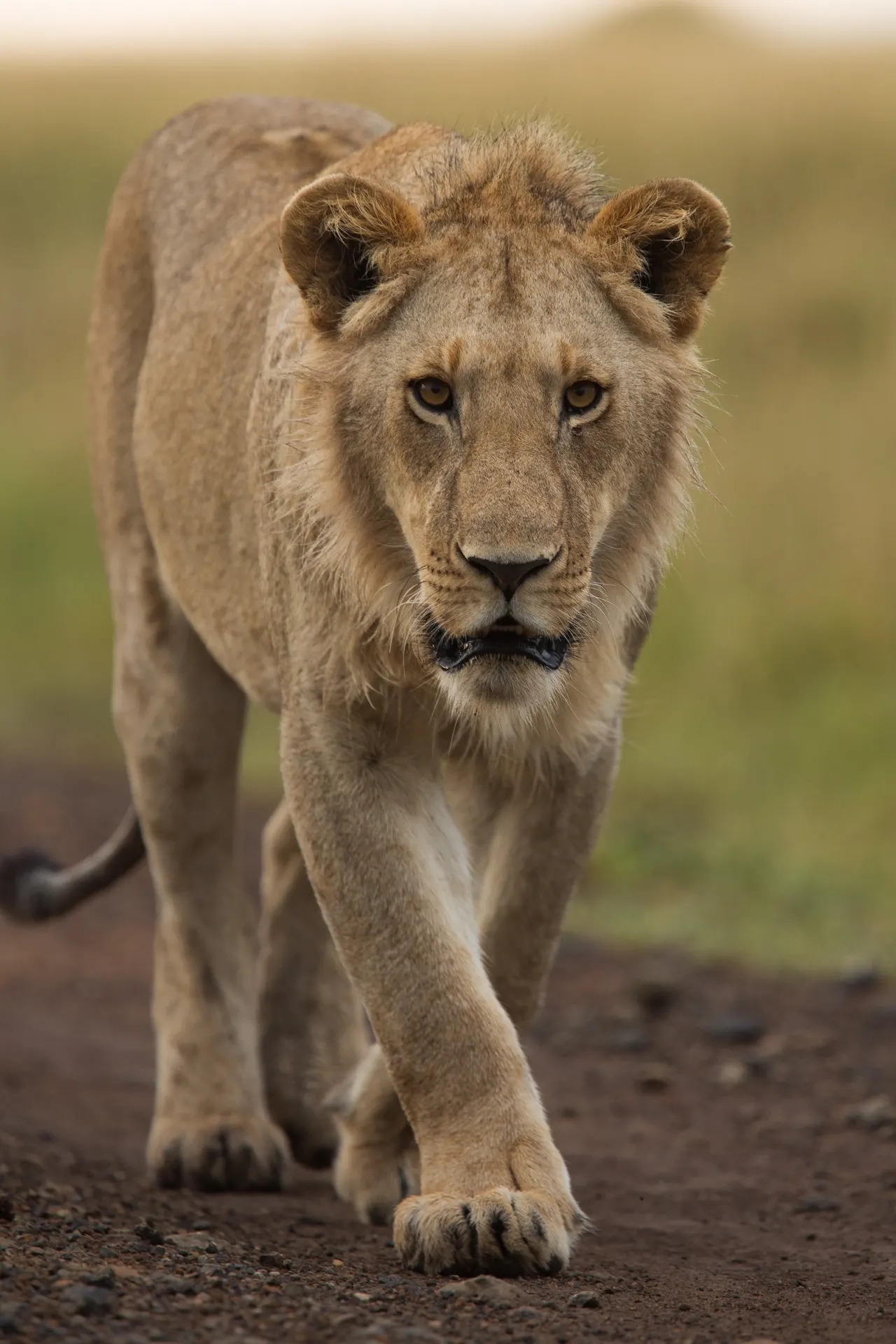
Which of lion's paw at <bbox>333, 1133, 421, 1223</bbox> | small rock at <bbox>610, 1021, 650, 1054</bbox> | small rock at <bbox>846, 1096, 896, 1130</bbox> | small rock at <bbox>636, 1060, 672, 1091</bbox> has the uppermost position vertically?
small rock at <bbox>610, 1021, 650, 1054</bbox>

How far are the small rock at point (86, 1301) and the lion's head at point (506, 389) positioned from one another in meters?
1.19

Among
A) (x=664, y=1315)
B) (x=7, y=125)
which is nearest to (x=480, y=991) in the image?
(x=664, y=1315)

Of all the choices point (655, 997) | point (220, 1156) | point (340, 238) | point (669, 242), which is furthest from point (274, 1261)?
point (655, 997)

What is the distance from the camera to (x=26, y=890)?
5914 mm

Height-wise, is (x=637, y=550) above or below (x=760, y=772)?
below

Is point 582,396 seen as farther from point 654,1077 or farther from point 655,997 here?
point 655,997

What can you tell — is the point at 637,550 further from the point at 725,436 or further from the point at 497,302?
the point at 725,436

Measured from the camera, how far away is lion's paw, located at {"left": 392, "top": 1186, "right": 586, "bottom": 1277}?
11.4 ft

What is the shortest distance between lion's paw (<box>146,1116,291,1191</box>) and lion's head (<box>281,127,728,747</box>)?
5.06ft

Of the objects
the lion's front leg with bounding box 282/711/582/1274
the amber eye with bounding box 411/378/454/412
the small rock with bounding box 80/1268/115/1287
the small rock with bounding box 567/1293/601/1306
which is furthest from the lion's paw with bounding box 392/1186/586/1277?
the amber eye with bounding box 411/378/454/412

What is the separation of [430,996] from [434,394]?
1.03 metres

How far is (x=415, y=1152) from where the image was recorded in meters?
4.32

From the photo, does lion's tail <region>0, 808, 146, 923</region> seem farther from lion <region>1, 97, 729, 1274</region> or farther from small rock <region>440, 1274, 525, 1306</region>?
small rock <region>440, 1274, 525, 1306</region>

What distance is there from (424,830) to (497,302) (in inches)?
37.6
